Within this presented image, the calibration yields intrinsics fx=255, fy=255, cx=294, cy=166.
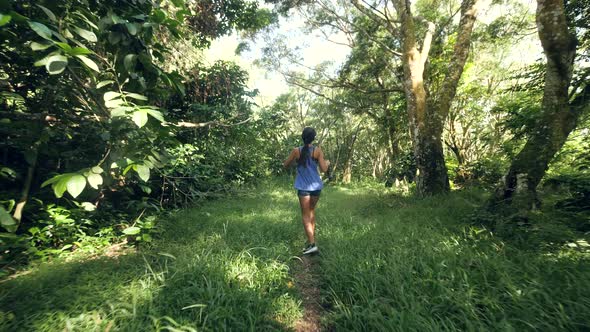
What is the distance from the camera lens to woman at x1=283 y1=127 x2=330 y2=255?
3621 millimetres

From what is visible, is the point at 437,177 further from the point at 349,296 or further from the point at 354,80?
the point at 354,80

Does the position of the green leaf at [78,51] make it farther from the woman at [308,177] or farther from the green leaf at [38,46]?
the woman at [308,177]

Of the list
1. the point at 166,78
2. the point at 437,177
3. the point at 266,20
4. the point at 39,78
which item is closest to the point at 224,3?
the point at 266,20

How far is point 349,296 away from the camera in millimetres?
2406

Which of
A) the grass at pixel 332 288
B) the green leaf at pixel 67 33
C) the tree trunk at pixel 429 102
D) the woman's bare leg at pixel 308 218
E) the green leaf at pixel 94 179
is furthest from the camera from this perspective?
the tree trunk at pixel 429 102

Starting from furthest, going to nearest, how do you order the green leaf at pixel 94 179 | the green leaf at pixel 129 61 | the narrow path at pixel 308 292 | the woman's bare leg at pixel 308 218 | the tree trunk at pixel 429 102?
the tree trunk at pixel 429 102 → the woman's bare leg at pixel 308 218 → the narrow path at pixel 308 292 → the green leaf at pixel 129 61 → the green leaf at pixel 94 179

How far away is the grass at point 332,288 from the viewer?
191cm

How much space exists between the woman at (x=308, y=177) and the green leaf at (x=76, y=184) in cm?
260

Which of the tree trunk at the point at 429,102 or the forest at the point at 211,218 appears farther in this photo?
the tree trunk at the point at 429,102

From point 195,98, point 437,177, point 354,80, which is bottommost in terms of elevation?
point 437,177

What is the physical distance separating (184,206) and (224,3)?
5574 millimetres

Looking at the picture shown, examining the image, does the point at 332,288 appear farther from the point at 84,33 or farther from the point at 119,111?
the point at 84,33

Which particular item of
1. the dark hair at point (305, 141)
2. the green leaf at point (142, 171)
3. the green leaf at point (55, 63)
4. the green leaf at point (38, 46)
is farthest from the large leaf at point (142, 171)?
the dark hair at point (305, 141)

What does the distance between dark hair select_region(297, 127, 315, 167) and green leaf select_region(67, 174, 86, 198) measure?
2.59 m
